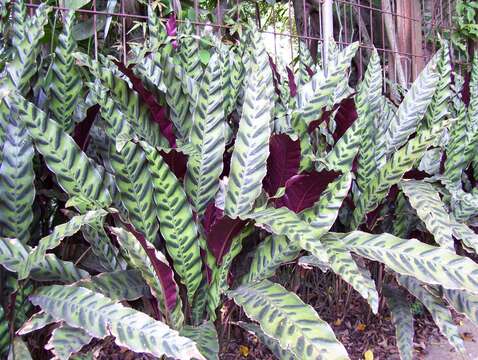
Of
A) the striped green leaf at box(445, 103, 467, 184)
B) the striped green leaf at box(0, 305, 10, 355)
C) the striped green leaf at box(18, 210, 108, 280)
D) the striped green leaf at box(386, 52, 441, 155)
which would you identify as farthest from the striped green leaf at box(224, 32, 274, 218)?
the striped green leaf at box(445, 103, 467, 184)

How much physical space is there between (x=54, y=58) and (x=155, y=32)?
38cm

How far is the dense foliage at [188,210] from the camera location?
38.1 inches

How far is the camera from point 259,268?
1.18m

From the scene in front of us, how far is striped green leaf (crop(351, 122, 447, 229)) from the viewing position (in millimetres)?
1279

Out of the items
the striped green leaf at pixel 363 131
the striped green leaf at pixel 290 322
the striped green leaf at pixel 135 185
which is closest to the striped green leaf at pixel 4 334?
the striped green leaf at pixel 135 185

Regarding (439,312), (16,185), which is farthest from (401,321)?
(16,185)

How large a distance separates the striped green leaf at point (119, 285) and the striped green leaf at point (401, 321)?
664mm

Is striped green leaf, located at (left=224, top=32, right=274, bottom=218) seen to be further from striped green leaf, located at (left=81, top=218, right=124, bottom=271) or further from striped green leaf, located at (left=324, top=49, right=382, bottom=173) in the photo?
striped green leaf, located at (left=81, top=218, right=124, bottom=271)

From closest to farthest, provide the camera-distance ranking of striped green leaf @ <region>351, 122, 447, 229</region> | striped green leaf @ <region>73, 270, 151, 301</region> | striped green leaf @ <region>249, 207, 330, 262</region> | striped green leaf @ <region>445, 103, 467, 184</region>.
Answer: striped green leaf @ <region>249, 207, 330, 262</region>, striped green leaf @ <region>73, 270, 151, 301</region>, striped green leaf @ <region>351, 122, 447, 229</region>, striped green leaf @ <region>445, 103, 467, 184</region>

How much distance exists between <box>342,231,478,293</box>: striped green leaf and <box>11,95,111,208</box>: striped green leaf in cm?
58

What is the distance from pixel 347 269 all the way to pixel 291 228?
0.14 metres

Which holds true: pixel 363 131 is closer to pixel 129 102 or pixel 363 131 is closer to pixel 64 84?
pixel 129 102

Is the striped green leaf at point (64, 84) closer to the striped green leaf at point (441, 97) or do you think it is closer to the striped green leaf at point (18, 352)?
the striped green leaf at point (18, 352)

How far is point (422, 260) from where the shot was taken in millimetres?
1040
